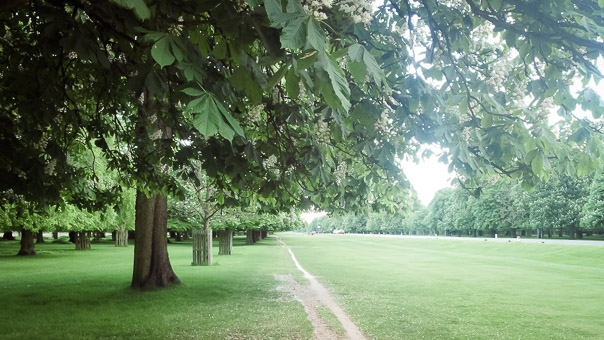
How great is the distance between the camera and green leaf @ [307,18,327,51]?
1.87 meters

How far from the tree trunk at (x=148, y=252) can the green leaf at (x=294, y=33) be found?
13249 mm

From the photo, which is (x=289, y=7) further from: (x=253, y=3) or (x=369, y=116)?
(x=369, y=116)

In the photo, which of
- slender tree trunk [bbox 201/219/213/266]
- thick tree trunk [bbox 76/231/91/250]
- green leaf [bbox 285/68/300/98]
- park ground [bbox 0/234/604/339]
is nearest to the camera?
green leaf [bbox 285/68/300/98]

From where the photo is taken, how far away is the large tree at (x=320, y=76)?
2.27 metres

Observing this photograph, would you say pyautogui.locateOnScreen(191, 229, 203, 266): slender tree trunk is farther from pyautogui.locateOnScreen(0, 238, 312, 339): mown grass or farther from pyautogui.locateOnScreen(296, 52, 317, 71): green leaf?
pyautogui.locateOnScreen(296, 52, 317, 71): green leaf

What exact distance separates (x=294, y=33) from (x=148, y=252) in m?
13.7

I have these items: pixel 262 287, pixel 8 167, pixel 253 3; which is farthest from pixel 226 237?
pixel 253 3

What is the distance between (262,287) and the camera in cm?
1491

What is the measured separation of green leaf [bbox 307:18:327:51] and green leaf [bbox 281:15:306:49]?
49 millimetres

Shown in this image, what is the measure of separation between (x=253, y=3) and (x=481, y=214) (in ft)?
255

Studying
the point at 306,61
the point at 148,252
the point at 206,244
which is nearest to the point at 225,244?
the point at 206,244

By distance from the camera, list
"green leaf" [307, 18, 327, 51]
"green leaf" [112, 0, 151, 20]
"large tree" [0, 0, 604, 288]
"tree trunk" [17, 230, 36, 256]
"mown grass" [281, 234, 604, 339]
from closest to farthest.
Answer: "green leaf" [307, 18, 327, 51]
"green leaf" [112, 0, 151, 20]
"large tree" [0, 0, 604, 288]
"mown grass" [281, 234, 604, 339]
"tree trunk" [17, 230, 36, 256]

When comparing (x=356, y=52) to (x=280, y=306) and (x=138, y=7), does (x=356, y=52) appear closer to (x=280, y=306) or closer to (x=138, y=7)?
(x=138, y=7)

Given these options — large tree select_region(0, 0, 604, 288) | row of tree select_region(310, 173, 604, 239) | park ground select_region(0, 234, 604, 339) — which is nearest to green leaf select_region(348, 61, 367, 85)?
large tree select_region(0, 0, 604, 288)
